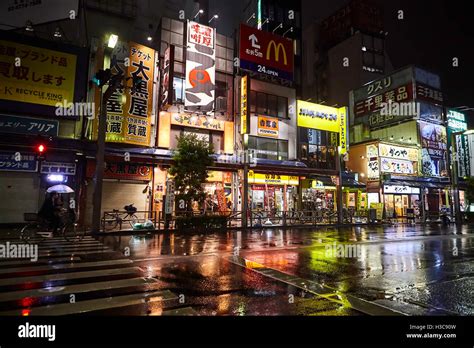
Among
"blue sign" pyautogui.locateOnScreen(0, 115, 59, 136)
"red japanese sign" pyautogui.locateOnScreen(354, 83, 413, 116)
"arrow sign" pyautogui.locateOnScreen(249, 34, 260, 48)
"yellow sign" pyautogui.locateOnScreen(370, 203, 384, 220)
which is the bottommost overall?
"yellow sign" pyautogui.locateOnScreen(370, 203, 384, 220)

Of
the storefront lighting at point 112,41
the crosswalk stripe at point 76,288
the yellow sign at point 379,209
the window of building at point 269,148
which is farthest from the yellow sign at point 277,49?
the crosswalk stripe at point 76,288

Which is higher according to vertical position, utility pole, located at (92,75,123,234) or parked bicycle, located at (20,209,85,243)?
utility pole, located at (92,75,123,234)

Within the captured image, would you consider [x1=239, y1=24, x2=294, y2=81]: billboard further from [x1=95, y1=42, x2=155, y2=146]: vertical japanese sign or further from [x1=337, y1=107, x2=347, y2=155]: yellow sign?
[x1=95, y1=42, x2=155, y2=146]: vertical japanese sign

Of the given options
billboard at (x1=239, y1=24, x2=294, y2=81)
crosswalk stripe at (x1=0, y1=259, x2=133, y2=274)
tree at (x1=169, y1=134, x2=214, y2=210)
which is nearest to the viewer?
crosswalk stripe at (x1=0, y1=259, x2=133, y2=274)

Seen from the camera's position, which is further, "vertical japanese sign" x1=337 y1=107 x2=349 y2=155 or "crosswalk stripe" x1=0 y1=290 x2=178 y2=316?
"vertical japanese sign" x1=337 y1=107 x2=349 y2=155

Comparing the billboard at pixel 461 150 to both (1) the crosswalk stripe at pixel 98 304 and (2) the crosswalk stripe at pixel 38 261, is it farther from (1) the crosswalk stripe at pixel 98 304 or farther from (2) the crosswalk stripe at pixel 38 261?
(2) the crosswalk stripe at pixel 38 261

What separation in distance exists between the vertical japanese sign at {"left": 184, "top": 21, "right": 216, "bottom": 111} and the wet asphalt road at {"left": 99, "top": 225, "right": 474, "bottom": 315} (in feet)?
46.3

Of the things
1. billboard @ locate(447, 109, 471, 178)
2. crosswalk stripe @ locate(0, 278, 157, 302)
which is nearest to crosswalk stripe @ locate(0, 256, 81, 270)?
crosswalk stripe @ locate(0, 278, 157, 302)

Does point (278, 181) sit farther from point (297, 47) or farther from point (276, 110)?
point (297, 47)

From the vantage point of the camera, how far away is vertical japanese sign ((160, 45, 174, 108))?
20359 mm

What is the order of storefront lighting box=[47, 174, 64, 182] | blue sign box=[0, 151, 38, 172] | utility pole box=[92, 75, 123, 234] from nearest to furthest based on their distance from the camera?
utility pole box=[92, 75, 123, 234] < blue sign box=[0, 151, 38, 172] < storefront lighting box=[47, 174, 64, 182]

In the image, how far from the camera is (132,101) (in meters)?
19.9

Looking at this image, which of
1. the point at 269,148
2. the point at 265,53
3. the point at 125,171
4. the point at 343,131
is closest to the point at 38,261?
the point at 125,171

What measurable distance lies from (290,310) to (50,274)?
18.2ft
